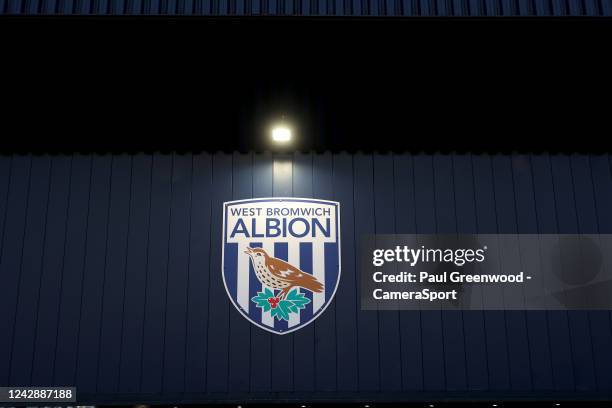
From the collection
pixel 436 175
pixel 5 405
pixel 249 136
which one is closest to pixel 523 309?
pixel 436 175

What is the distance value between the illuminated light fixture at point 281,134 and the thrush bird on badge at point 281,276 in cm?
159

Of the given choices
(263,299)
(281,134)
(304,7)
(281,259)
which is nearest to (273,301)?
(263,299)

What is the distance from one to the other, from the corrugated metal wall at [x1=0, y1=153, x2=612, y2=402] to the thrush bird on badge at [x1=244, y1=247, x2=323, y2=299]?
43 centimetres

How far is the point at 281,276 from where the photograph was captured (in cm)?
750

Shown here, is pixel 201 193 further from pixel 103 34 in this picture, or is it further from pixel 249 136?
pixel 103 34

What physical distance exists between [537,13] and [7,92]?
237 inches

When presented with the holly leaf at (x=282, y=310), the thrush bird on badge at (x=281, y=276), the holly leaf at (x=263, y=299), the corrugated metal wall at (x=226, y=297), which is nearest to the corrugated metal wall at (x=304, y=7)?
the corrugated metal wall at (x=226, y=297)

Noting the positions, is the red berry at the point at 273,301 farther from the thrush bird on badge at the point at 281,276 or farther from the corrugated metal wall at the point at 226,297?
the corrugated metal wall at the point at 226,297

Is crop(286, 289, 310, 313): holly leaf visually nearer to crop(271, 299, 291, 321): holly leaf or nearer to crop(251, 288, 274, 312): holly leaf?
crop(271, 299, 291, 321): holly leaf

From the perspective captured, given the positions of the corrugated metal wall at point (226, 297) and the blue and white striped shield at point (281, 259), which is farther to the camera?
the blue and white striped shield at point (281, 259)

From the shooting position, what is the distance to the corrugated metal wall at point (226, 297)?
7.23m

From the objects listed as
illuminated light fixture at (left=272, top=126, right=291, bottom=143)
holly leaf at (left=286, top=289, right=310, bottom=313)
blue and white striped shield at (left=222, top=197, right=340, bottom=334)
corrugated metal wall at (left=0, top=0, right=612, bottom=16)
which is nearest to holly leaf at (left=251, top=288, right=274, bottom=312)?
blue and white striped shield at (left=222, top=197, right=340, bottom=334)

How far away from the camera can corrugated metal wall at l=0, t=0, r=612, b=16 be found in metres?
5.72

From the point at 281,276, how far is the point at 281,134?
74.9 inches
